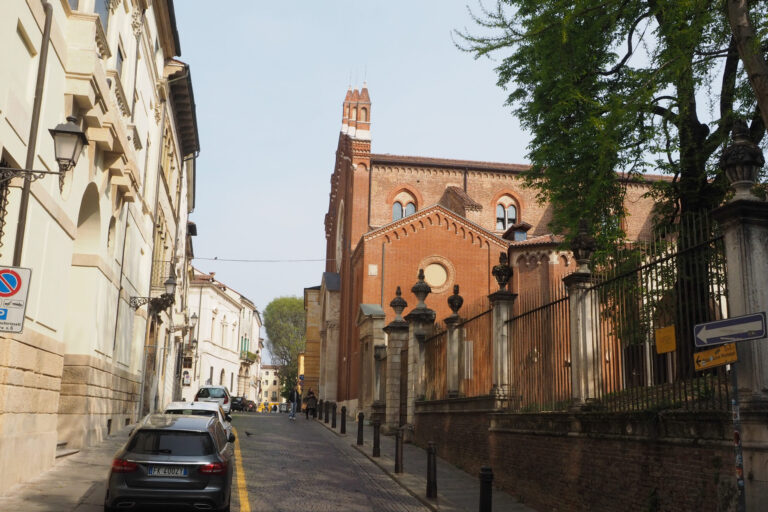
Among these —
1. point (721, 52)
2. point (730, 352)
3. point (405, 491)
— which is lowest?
point (405, 491)

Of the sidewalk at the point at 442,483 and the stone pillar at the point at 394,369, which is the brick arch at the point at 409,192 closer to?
the stone pillar at the point at 394,369

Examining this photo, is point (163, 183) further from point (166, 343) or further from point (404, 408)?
point (404, 408)

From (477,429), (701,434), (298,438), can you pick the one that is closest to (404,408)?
(298,438)

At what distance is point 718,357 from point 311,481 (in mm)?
8636

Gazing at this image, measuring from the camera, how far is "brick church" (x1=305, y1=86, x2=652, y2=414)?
1471 inches

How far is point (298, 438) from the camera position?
71.7 feet

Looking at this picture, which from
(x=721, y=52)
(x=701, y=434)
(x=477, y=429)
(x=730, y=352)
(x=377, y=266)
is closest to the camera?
(x=730, y=352)

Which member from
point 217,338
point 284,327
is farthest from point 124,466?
point 284,327

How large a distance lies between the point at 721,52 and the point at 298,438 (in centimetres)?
1546

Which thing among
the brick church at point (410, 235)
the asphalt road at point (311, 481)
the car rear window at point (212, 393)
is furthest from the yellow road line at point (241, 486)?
the brick church at point (410, 235)

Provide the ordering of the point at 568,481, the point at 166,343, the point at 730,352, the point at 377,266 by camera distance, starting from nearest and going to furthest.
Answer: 1. the point at 730,352
2. the point at 568,481
3. the point at 166,343
4. the point at 377,266

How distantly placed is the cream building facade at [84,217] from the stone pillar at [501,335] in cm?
766

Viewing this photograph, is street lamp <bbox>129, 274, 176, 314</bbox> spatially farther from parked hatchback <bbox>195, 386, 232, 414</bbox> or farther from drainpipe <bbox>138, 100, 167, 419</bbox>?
parked hatchback <bbox>195, 386, 232, 414</bbox>

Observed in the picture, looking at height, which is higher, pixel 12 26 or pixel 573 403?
pixel 12 26
